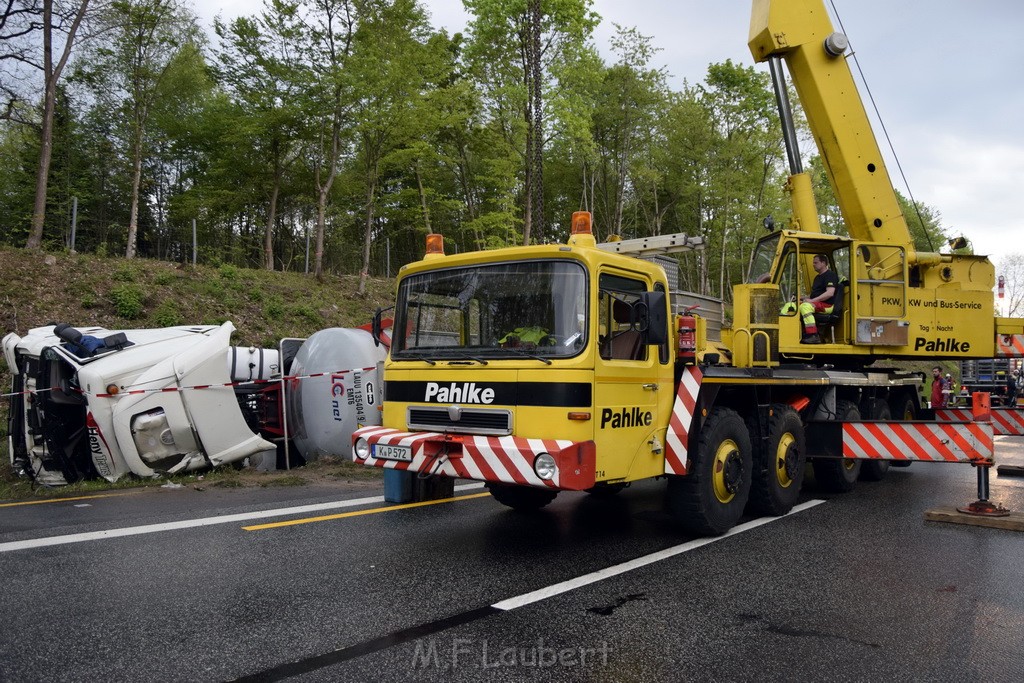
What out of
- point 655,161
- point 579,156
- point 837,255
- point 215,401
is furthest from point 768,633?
point 655,161

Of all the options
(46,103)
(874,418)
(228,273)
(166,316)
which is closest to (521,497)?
(874,418)

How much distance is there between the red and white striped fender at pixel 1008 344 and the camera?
32.2 feet

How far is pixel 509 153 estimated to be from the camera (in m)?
23.1

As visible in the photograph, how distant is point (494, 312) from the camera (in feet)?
18.3

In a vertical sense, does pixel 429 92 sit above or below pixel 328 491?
above

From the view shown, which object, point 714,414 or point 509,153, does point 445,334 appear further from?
point 509,153

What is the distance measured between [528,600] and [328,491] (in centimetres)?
445

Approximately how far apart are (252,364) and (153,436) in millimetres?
2265

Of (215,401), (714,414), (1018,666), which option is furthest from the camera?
(215,401)

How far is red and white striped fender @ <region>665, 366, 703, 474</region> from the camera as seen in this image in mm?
5766

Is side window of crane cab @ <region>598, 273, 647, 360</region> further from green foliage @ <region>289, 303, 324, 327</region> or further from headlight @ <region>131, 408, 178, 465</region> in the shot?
green foliage @ <region>289, 303, 324, 327</region>

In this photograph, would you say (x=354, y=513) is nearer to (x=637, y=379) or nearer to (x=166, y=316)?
(x=637, y=379)

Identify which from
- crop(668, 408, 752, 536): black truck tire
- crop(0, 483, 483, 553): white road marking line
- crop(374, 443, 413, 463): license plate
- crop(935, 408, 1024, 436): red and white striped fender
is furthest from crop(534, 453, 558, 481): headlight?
crop(935, 408, 1024, 436): red and white striped fender

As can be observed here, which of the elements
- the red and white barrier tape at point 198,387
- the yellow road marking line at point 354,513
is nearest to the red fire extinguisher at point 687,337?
the yellow road marking line at point 354,513
